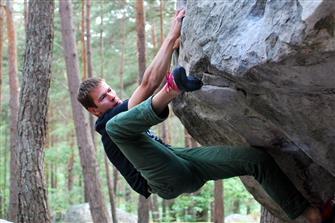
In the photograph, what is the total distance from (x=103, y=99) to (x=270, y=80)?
159 centimetres

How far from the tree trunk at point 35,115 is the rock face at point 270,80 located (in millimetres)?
3768

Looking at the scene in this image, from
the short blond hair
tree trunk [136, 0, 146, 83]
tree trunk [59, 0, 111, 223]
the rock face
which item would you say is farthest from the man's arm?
tree trunk [136, 0, 146, 83]

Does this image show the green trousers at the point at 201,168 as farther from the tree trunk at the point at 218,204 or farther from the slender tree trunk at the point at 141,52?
the tree trunk at the point at 218,204

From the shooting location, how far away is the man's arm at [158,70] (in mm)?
4156

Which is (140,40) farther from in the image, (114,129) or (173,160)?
(114,129)

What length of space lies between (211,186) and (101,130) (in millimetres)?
16160

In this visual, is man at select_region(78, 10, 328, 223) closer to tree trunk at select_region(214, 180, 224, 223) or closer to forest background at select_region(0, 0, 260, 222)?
tree trunk at select_region(214, 180, 224, 223)

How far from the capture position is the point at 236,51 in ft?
10.4

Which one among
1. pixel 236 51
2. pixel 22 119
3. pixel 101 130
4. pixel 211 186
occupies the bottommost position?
pixel 211 186

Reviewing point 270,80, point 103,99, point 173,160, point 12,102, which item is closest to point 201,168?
point 173,160

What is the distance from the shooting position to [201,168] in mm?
4184

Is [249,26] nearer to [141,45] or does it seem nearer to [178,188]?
[178,188]

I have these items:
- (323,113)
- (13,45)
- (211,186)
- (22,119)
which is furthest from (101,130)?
(211,186)

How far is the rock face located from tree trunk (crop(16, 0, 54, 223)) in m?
3.77
